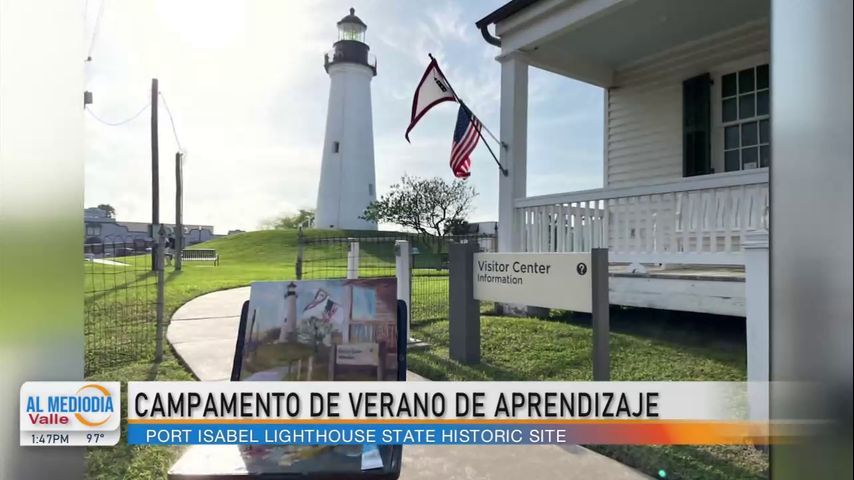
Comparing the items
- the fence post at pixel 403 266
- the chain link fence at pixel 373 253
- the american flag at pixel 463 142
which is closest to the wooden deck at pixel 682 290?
the chain link fence at pixel 373 253

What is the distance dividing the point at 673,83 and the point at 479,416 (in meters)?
4.65

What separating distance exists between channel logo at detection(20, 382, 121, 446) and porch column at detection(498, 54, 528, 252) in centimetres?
292

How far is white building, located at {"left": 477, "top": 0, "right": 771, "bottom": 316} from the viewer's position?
2.93 m

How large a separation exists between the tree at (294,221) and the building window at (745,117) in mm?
4350

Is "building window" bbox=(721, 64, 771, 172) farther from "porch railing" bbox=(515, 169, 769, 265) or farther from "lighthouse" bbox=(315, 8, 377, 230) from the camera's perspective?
"lighthouse" bbox=(315, 8, 377, 230)

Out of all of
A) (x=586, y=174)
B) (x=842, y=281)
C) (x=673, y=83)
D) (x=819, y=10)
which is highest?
(x=673, y=83)

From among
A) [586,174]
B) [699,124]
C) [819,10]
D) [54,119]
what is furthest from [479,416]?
[699,124]

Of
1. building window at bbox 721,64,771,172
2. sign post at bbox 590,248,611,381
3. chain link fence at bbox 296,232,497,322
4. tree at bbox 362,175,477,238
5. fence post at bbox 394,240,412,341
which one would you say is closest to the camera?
tree at bbox 362,175,477,238

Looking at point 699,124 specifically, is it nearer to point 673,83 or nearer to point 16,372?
point 673,83

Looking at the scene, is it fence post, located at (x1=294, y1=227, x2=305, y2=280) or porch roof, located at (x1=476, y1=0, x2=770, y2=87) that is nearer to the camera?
fence post, located at (x1=294, y1=227, x2=305, y2=280)

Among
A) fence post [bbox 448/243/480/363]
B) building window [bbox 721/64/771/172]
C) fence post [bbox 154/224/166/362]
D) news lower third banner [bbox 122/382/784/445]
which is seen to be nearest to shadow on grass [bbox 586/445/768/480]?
news lower third banner [bbox 122/382/784/445]

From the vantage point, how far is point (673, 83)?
473cm

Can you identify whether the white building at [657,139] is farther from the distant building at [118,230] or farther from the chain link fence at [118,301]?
the chain link fence at [118,301]

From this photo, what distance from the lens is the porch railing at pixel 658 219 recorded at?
2.79 m
